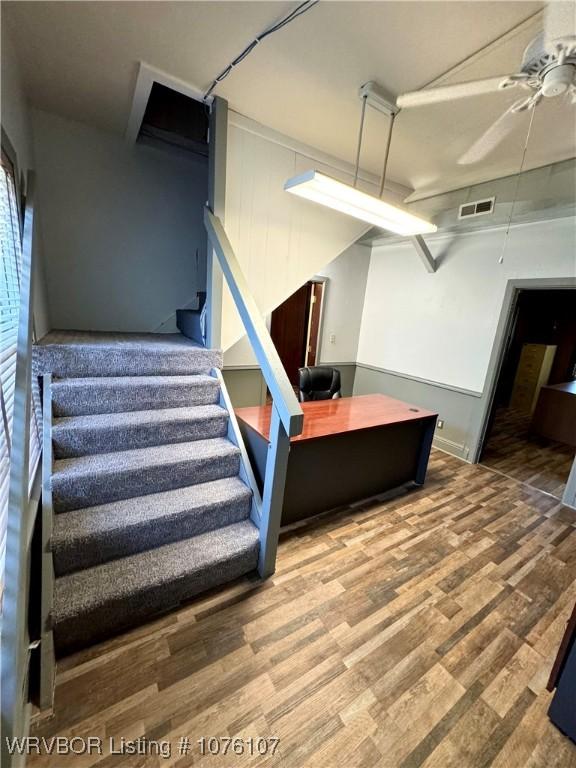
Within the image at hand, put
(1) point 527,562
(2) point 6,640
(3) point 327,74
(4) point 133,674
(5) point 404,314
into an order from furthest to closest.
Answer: (5) point 404,314 → (1) point 527,562 → (3) point 327,74 → (4) point 133,674 → (2) point 6,640

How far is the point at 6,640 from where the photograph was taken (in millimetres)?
855

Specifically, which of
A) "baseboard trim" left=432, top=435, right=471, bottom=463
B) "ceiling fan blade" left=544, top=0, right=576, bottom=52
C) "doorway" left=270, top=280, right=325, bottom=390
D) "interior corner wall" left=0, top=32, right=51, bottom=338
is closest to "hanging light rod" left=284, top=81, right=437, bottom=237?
"ceiling fan blade" left=544, top=0, right=576, bottom=52

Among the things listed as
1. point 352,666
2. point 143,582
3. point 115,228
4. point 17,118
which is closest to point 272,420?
point 143,582

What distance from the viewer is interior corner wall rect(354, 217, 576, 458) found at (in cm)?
315

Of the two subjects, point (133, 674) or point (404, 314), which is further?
point (404, 314)

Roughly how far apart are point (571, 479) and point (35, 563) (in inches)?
164

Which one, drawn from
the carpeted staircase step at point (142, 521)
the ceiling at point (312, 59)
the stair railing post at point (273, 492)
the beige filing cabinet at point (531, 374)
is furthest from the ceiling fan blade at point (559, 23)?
the beige filing cabinet at point (531, 374)

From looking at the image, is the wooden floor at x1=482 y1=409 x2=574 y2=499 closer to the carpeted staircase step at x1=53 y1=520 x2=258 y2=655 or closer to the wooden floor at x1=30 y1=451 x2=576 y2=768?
the wooden floor at x1=30 y1=451 x2=576 y2=768

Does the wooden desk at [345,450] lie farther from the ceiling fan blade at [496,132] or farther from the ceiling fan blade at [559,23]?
the ceiling fan blade at [559,23]

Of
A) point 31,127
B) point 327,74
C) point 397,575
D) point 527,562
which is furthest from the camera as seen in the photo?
point 31,127

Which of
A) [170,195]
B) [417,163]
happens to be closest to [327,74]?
[417,163]

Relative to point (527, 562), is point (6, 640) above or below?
above

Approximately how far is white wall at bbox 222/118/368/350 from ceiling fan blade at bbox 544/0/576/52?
1822mm

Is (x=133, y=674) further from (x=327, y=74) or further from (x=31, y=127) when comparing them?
(x=31, y=127)
